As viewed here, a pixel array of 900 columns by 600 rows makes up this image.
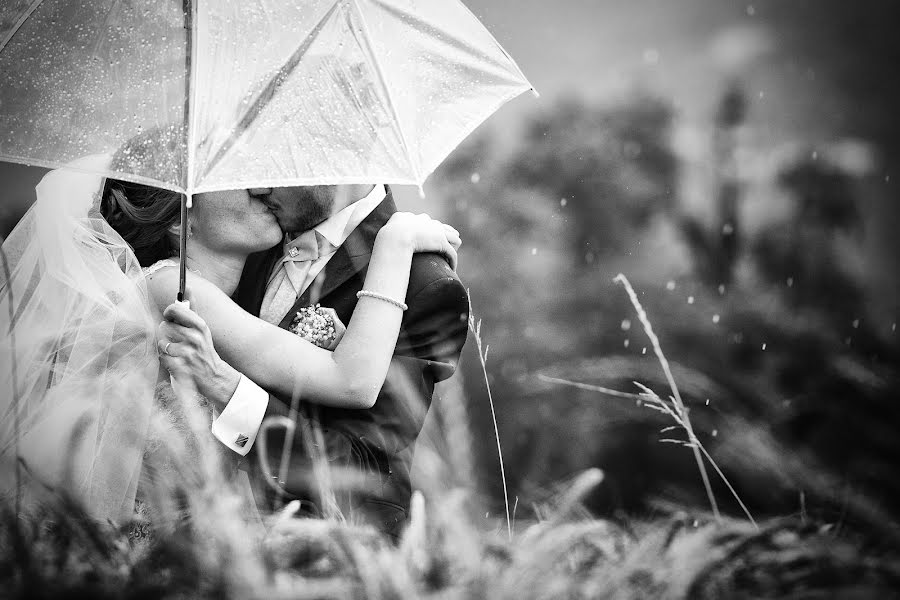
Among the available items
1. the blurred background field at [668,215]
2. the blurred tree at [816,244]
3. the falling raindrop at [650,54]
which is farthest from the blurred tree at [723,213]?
the falling raindrop at [650,54]

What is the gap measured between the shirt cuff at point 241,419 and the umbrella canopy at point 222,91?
0.55m

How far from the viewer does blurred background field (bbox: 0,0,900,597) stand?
4566 mm

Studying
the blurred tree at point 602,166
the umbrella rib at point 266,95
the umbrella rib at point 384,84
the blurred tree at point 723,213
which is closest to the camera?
the umbrella rib at point 266,95

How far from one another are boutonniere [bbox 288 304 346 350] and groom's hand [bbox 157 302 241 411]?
0.93ft

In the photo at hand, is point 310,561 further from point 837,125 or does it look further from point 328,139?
point 837,125

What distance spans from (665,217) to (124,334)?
15.4 feet

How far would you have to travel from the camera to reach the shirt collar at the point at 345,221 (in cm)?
212

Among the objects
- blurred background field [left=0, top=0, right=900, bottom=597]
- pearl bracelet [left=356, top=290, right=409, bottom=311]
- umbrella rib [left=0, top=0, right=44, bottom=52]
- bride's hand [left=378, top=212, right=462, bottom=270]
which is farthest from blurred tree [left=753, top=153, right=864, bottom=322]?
umbrella rib [left=0, top=0, right=44, bottom=52]

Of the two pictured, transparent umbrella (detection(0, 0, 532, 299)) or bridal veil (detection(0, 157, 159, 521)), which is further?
bridal veil (detection(0, 157, 159, 521))

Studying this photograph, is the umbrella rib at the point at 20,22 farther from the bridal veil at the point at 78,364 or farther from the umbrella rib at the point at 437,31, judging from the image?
the umbrella rib at the point at 437,31

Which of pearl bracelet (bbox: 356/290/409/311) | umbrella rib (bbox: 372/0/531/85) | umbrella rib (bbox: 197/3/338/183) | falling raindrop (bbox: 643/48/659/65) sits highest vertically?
falling raindrop (bbox: 643/48/659/65)

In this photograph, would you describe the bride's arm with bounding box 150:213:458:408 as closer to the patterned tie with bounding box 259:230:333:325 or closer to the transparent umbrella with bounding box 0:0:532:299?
the patterned tie with bounding box 259:230:333:325

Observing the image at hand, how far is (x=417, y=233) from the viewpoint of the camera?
81.4 inches

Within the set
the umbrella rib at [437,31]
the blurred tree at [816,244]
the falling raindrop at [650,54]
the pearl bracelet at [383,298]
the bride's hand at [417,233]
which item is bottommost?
the blurred tree at [816,244]
